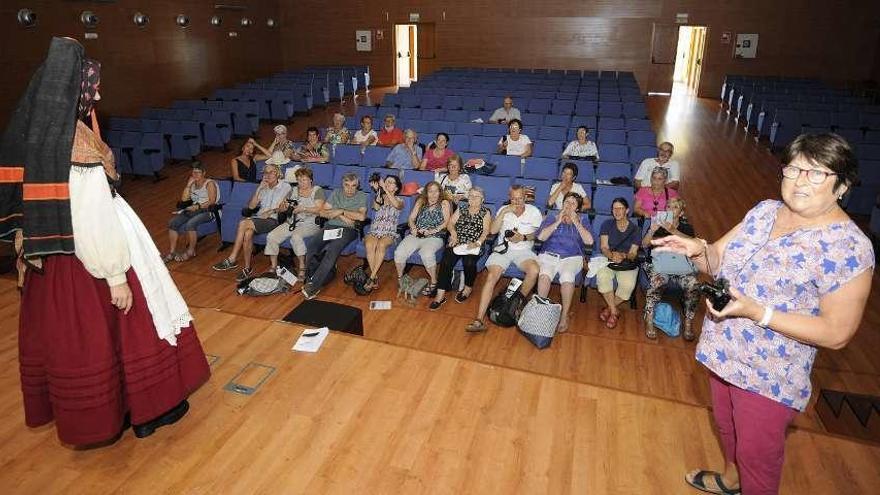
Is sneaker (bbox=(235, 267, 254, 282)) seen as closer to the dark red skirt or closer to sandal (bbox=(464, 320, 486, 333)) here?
sandal (bbox=(464, 320, 486, 333))

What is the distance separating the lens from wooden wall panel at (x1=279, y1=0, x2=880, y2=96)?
14664 mm

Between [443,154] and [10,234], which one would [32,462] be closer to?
[10,234]

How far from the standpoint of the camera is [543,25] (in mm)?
15695

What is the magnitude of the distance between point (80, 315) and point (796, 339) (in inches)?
101

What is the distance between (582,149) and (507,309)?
11.1 ft

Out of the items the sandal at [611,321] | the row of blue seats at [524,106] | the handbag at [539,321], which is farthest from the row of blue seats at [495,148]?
the handbag at [539,321]

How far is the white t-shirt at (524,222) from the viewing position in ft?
15.3

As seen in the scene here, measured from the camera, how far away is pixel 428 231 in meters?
4.86

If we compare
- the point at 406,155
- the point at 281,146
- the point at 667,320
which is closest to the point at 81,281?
the point at 667,320

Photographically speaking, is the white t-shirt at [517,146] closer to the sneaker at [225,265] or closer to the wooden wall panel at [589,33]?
the sneaker at [225,265]

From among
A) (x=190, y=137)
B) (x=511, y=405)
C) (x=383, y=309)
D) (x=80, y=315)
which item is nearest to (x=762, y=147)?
(x=383, y=309)

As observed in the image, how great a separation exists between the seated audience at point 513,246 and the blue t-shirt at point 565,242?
6.0 inches

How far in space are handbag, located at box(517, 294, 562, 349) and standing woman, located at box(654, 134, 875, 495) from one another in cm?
190

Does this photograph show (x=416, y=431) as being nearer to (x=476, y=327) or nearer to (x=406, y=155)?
(x=476, y=327)
